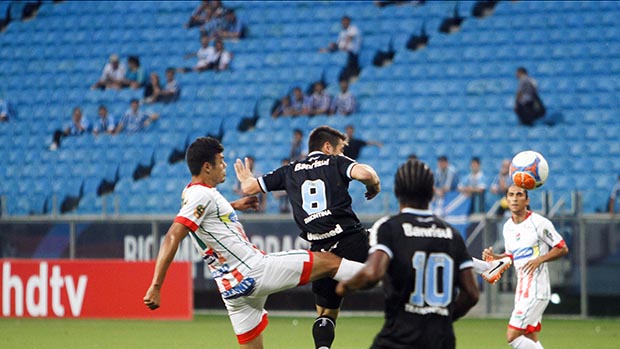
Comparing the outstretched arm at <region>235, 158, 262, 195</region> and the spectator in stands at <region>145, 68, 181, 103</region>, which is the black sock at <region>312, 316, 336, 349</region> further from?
the spectator in stands at <region>145, 68, 181, 103</region>

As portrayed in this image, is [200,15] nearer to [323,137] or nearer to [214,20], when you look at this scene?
[214,20]

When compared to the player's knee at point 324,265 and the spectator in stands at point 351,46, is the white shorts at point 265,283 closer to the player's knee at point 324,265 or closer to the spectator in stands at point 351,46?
the player's knee at point 324,265

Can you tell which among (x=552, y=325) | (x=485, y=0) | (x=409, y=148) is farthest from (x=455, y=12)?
(x=552, y=325)

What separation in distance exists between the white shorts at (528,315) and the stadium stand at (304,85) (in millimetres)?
9233

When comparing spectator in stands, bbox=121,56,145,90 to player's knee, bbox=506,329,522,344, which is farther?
spectator in stands, bbox=121,56,145,90

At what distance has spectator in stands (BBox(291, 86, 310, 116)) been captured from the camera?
852 inches

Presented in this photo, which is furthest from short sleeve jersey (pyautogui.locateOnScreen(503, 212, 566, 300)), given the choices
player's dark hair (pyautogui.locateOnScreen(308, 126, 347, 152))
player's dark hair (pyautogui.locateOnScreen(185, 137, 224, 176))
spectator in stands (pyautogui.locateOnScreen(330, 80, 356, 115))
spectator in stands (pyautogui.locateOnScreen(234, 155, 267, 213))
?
spectator in stands (pyautogui.locateOnScreen(330, 80, 356, 115))

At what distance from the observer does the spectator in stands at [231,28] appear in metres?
23.2

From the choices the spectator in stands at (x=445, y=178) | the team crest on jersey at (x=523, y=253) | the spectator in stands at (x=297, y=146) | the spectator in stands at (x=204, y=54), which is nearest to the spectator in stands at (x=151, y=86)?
the spectator in stands at (x=204, y=54)

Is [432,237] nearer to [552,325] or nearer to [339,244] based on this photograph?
[339,244]

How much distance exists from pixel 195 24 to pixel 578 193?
10342mm

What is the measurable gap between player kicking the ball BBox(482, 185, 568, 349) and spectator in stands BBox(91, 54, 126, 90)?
49.0 feet

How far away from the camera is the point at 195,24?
933 inches

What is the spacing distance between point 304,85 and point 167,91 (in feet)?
9.63
